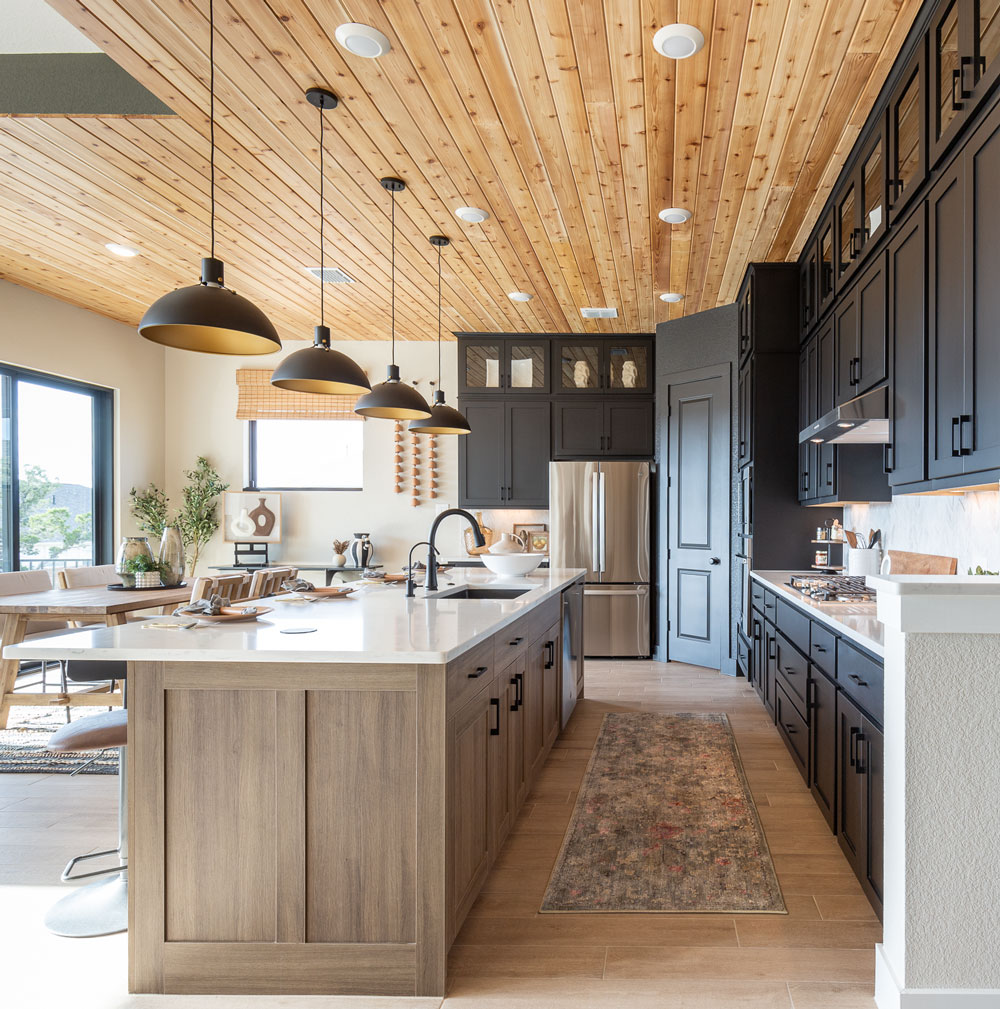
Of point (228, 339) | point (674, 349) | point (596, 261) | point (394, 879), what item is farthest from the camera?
point (674, 349)

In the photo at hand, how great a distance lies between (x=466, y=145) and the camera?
11.4 ft

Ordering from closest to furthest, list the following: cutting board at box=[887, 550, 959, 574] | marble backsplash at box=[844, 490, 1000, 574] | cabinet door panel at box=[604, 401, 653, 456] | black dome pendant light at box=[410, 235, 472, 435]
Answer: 1. marble backsplash at box=[844, 490, 1000, 574]
2. cutting board at box=[887, 550, 959, 574]
3. black dome pendant light at box=[410, 235, 472, 435]
4. cabinet door panel at box=[604, 401, 653, 456]

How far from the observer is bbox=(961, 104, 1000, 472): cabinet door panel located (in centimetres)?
191

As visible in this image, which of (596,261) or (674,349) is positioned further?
(674,349)

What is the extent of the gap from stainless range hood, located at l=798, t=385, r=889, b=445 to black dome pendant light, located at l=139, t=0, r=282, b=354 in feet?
7.14

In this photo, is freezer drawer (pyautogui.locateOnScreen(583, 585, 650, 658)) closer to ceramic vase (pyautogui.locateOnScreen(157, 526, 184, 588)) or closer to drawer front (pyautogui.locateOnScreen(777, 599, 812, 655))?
drawer front (pyautogui.locateOnScreen(777, 599, 812, 655))

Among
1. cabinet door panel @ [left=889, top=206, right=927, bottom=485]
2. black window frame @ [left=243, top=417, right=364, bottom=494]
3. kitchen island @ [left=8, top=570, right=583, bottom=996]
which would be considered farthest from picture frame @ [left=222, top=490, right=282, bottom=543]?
cabinet door panel @ [left=889, top=206, right=927, bottom=485]

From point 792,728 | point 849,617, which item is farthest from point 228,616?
point 792,728

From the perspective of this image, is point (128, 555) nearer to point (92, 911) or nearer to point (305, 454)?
point (92, 911)

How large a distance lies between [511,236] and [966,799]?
3.83 metres

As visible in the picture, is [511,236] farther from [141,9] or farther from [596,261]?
[141,9]

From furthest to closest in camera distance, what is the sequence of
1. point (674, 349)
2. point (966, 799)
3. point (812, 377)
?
point (674, 349), point (812, 377), point (966, 799)

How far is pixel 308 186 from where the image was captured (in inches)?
154

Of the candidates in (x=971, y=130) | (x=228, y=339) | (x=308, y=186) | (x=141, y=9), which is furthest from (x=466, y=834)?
(x=308, y=186)
